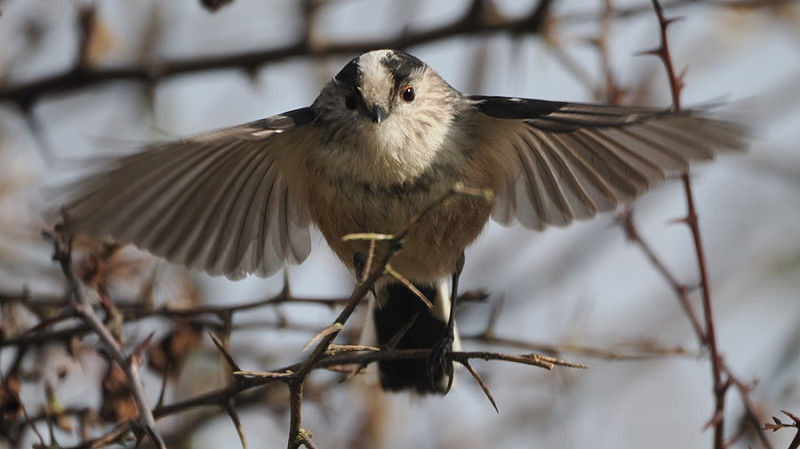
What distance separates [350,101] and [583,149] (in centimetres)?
93

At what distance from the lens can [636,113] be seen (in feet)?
9.49

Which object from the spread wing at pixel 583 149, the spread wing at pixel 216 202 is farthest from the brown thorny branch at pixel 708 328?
the spread wing at pixel 216 202

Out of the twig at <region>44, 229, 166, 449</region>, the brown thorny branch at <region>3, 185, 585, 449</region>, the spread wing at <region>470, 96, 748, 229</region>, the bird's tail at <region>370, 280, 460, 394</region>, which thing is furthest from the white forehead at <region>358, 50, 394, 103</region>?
the twig at <region>44, 229, 166, 449</region>

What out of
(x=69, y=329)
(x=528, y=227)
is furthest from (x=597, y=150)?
(x=69, y=329)

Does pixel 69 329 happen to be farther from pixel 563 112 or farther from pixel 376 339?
pixel 563 112

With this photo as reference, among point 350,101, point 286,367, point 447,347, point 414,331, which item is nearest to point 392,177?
point 350,101

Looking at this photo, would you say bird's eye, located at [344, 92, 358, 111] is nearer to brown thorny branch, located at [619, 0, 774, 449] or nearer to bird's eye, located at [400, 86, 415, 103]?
bird's eye, located at [400, 86, 415, 103]

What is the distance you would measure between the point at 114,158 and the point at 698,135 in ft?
6.11

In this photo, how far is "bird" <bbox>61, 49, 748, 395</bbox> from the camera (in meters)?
3.18

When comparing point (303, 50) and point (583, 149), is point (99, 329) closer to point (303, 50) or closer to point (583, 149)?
point (303, 50)

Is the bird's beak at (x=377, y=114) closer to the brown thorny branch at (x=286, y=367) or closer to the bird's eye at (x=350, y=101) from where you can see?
the bird's eye at (x=350, y=101)

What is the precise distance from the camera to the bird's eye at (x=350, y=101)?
3479 mm

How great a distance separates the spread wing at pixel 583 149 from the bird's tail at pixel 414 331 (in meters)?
0.49

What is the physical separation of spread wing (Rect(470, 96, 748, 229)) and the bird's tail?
1.61 ft
